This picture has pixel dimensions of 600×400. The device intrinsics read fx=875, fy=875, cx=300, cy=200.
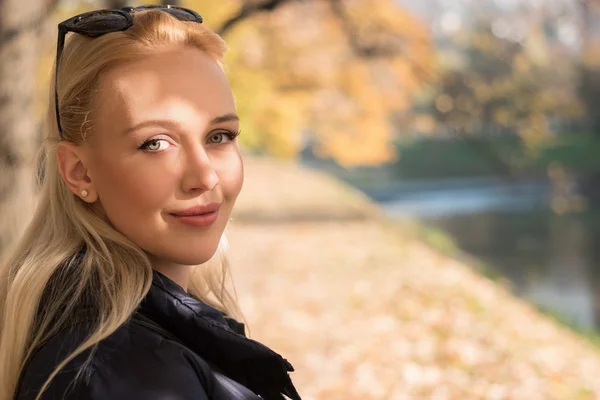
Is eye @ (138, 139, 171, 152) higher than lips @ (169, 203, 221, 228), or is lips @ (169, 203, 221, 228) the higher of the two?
eye @ (138, 139, 171, 152)

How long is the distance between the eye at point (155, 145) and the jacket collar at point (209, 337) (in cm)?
16

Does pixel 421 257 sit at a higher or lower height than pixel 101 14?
lower

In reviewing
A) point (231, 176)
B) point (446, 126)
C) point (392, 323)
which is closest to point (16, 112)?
point (231, 176)

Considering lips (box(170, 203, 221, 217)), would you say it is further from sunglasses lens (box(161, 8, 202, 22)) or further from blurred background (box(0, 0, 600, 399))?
blurred background (box(0, 0, 600, 399))

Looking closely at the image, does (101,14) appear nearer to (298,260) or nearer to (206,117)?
(206,117)

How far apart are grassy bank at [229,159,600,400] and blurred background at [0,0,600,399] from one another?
26 cm

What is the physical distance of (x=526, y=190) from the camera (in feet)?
62.6

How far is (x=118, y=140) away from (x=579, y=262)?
13.9 m

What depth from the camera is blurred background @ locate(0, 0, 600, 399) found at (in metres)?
11.2

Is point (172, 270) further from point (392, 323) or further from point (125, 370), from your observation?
point (392, 323)

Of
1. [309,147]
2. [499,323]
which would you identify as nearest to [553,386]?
[499,323]

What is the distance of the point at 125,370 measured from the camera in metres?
0.93

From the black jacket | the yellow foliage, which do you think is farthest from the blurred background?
the black jacket

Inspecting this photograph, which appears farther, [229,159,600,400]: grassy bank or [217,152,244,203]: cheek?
[229,159,600,400]: grassy bank
